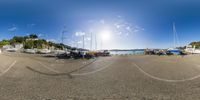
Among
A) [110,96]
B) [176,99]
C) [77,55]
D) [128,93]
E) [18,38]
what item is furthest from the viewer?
[18,38]

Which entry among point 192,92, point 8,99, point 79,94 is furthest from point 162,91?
point 8,99

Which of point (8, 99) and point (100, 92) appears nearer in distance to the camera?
point (8, 99)

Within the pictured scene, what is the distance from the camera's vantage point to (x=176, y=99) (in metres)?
4.95

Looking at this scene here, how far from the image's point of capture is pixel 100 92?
5.84 m

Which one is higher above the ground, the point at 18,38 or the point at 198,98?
the point at 18,38

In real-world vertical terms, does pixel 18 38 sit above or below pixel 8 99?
above

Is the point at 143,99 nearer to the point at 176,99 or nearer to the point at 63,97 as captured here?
the point at 176,99

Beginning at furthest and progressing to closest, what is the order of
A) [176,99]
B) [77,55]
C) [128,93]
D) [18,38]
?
[18,38]
[77,55]
[128,93]
[176,99]

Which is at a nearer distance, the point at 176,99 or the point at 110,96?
the point at 176,99

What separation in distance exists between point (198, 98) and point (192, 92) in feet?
2.48

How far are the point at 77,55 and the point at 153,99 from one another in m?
28.7

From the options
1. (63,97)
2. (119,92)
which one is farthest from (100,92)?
(63,97)

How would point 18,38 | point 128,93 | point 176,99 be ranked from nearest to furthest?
point 176,99 < point 128,93 < point 18,38

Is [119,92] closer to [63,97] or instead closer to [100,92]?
[100,92]
